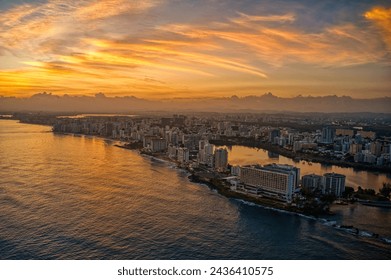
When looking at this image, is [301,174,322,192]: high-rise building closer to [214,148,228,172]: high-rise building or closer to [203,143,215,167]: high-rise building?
[214,148,228,172]: high-rise building

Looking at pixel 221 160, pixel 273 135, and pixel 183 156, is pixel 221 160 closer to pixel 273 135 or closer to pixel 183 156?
pixel 183 156

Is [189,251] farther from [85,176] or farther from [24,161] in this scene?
[24,161]

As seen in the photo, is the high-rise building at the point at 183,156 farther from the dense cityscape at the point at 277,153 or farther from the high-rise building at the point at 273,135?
the high-rise building at the point at 273,135

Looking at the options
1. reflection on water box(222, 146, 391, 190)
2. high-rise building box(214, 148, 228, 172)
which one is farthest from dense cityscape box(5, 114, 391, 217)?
reflection on water box(222, 146, 391, 190)

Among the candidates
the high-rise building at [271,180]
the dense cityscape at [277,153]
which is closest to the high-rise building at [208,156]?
the dense cityscape at [277,153]

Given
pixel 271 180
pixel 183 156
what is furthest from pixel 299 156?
pixel 271 180
